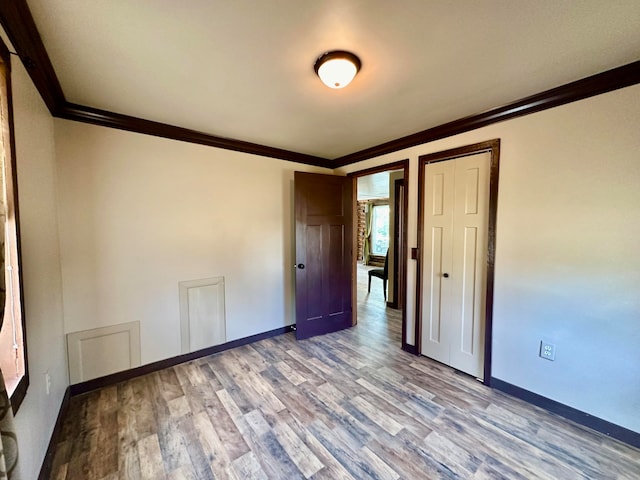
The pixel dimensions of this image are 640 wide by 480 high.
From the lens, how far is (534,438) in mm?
1705

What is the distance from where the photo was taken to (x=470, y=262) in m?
2.41

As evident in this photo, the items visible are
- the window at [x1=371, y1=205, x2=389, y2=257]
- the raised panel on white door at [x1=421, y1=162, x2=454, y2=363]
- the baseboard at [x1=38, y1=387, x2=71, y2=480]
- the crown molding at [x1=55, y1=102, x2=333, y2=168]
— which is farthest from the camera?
the window at [x1=371, y1=205, x2=389, y2=257]

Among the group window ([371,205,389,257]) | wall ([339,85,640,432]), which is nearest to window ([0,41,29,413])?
wall ([339,85,640,432])

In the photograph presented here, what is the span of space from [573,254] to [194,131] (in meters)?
3.42

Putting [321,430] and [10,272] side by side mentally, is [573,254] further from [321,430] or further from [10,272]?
[10,272]

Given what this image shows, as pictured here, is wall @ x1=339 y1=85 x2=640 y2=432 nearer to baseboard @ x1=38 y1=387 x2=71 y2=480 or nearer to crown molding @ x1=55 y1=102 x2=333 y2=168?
crown molding @ x1=55 y1=102 x2=333 y2=168

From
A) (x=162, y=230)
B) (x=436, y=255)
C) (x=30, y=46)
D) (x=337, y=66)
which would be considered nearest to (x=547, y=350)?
(x=436, y=255)

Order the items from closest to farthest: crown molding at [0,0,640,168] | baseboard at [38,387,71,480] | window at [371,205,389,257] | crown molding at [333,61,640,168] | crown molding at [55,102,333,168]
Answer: crown molding at [0,0,640,168] < baseboard at [38,387,71,480] < crown molding at [333,61,640,168] < crown molding at [55,102,333,168] < window at [371,205,389,257]

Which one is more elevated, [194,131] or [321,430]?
[194,131]

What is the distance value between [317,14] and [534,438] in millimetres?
2825

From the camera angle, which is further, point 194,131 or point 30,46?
point 194,131

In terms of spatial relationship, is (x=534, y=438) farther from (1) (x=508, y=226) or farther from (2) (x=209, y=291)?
(2) (x=209, y=291)

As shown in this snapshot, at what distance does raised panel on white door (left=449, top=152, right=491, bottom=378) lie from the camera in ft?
7.59

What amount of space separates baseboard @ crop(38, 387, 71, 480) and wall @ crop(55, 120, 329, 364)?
1.71 ft
